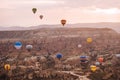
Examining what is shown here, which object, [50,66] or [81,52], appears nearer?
[50,66]

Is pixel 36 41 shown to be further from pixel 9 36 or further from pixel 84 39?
pixel 9 36

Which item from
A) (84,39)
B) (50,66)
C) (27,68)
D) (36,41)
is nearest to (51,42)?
(36,41)

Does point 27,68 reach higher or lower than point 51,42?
lower

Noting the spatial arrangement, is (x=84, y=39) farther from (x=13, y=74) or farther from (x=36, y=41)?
(x=13, y=74)

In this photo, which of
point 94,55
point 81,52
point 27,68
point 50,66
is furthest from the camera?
point 81,52

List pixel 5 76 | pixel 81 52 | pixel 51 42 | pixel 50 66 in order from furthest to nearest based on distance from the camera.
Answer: pixel 51 42 < pixel 81 52 < pixel 50 66 < pixel 5 76

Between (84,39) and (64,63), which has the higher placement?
(84,39)

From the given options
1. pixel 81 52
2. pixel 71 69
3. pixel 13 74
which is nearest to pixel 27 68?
pixel 13 74

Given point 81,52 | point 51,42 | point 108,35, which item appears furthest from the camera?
point 108,35

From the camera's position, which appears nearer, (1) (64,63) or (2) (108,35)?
(1) (64,63)
